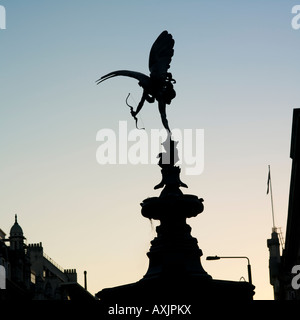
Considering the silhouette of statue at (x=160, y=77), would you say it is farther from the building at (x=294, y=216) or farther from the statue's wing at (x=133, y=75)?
the building at (x=294, y=216)

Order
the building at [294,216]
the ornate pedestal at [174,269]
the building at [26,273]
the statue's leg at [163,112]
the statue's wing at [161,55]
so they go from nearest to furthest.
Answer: the ornate pedestal at [174,269]
the statue's leg at [163,112]
the statue's wing at [161,55]
the building at [294,216]
the building at [26,273]

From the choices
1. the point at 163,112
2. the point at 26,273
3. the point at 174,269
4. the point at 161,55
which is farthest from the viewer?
the point at 26,273

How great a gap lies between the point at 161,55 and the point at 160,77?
0.62m

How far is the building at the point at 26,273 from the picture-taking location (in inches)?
3329

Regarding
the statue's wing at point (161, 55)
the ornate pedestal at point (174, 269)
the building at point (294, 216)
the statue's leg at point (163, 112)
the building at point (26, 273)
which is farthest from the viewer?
the building at point (26, 273)

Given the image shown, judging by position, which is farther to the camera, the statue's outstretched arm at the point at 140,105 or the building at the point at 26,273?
the building at the point at 26,273

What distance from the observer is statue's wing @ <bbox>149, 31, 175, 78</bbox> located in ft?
75.6

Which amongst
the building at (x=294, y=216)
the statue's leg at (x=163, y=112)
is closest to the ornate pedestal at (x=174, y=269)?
the statue's leg at (x=163, y=112)

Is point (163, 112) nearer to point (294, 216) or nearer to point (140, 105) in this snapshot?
point (140, 105)

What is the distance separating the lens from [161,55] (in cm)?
2317

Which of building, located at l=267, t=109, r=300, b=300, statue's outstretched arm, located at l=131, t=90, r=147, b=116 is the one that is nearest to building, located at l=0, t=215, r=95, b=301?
building, located at l=267, t=109, r=300, b=300

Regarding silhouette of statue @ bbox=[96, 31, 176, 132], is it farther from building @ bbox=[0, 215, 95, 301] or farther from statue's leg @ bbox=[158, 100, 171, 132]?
building @ bbox=[0, 215, 95, 301]

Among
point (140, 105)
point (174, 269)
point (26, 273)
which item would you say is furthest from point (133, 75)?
point (26, 273)
